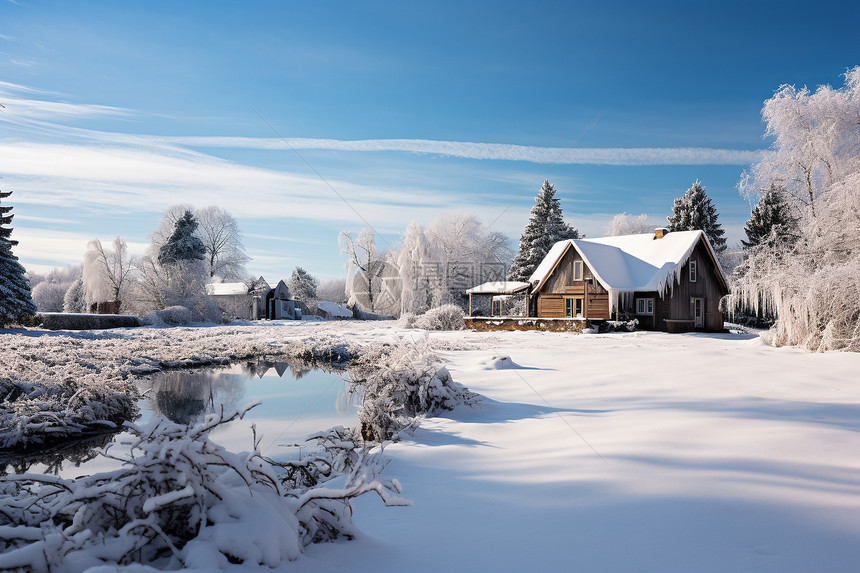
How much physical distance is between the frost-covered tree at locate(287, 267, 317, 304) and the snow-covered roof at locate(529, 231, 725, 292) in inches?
1846

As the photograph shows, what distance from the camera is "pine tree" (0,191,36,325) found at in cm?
2588

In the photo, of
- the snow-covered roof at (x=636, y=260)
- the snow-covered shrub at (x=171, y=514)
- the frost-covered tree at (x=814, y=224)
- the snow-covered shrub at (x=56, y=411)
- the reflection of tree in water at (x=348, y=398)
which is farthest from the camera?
the snow-covered roof at (x=636, y=260)

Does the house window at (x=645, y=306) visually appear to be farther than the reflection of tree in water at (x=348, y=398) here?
Yes

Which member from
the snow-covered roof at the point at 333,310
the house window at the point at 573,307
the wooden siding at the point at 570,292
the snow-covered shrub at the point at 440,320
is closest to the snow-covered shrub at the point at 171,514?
the snow-covered shrub at the point at 440,320

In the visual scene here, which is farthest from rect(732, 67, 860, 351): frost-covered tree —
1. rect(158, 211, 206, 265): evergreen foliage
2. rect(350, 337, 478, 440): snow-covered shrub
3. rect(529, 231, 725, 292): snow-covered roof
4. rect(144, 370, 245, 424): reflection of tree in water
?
rect(158, 211, 206, 265): evergreen foliage

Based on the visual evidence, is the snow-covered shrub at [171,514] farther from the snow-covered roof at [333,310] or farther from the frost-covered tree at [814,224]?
the snow-covered roof at [333,310]

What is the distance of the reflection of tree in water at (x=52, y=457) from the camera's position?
21.6ft

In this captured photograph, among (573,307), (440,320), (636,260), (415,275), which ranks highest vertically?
(636,260)

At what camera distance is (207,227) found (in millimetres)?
55250

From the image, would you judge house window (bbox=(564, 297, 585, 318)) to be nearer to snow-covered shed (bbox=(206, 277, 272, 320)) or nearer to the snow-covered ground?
the snow-covered ground

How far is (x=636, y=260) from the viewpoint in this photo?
103 ft

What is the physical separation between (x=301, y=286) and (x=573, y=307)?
5032 cm

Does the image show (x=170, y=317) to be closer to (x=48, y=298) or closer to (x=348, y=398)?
(x=348, y=398)

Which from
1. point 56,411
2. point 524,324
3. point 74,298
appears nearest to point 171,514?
point 56,411
